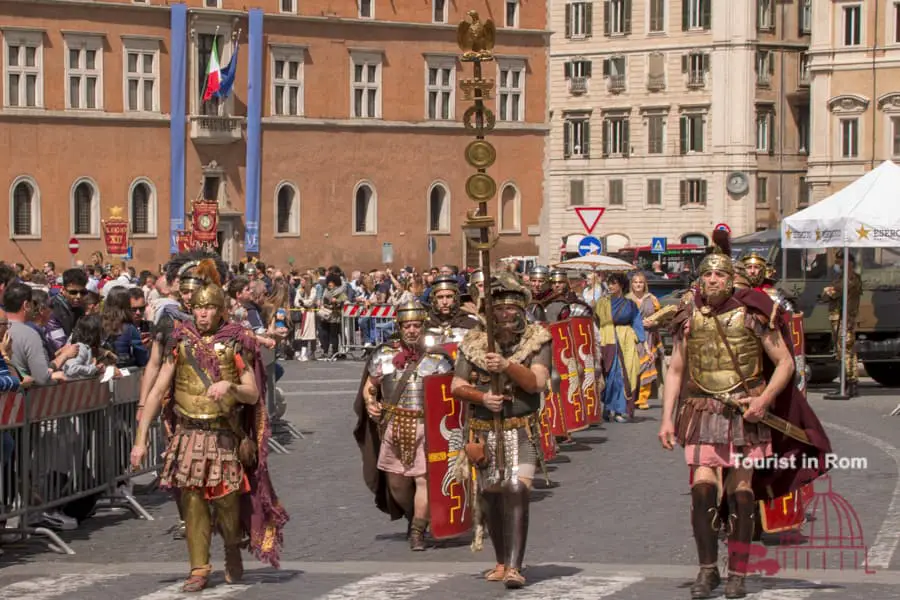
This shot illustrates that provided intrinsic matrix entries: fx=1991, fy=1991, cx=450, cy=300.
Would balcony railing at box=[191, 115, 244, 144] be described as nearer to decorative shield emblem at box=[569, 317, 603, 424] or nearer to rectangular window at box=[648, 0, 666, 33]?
rectangular window at box=[648, 0, 666, 33]

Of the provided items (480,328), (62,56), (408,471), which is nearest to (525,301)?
(480,328)

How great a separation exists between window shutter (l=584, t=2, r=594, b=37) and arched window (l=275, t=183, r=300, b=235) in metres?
28.8

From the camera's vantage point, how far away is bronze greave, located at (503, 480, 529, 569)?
10.7 metres

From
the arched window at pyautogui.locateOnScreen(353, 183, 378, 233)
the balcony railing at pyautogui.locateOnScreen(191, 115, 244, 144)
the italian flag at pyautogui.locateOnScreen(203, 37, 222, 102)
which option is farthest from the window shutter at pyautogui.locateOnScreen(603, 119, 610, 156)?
the italian flag at pyautogui.locateOnScreen(203, 37, 222, 102)

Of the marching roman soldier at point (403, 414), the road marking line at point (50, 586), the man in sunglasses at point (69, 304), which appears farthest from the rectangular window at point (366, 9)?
the road marking line at point (50, 586)

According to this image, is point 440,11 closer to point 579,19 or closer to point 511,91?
point 511,91

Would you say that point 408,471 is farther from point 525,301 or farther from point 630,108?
point 630,108

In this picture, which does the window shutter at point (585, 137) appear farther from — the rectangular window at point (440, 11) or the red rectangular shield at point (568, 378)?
the red rectangular shield at point (568, 378)

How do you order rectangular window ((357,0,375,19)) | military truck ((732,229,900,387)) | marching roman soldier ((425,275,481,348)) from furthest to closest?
1. rectangular window ((357,0,375,19))
2. military truck ((732,229,900,387))
3. marching roman soldier ((425,275,481,348))

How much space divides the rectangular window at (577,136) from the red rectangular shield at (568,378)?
72.5 meters

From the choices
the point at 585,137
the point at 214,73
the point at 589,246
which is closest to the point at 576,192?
the point at 585,137

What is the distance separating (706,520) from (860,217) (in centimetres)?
1512

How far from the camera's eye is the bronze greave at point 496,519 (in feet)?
35.5

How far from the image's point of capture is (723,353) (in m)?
10.8
